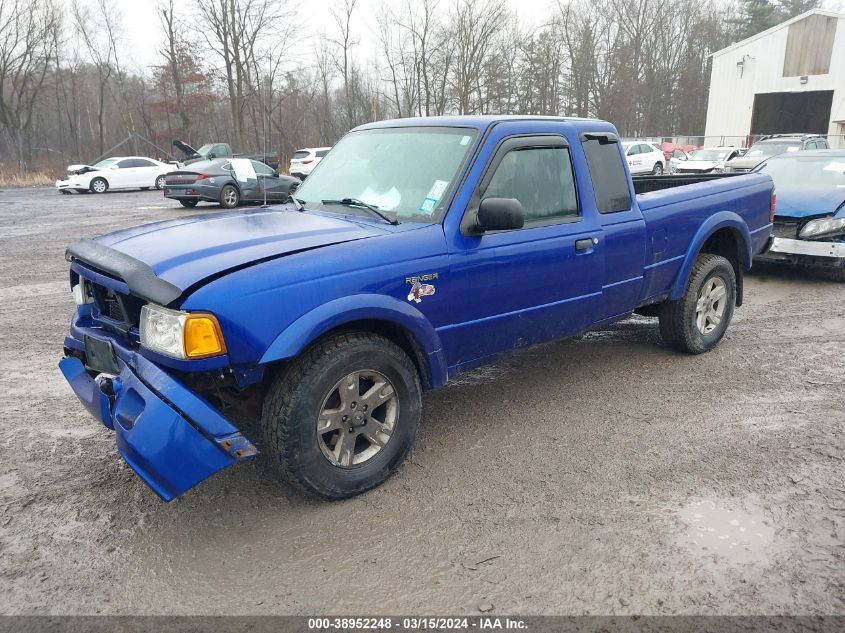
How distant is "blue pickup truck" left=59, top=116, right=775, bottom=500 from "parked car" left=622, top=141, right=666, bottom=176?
24274mm

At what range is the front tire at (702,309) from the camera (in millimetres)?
5262

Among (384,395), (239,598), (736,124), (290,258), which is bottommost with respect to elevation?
(239,598)

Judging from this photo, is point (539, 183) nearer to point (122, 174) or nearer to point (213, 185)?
point (213, 185)

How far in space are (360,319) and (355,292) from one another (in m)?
0.16

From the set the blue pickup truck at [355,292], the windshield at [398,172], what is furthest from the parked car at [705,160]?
the windshield at [398,172]

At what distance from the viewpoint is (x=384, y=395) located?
3.34m

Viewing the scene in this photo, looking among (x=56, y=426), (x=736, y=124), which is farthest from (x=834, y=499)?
(x=736, y=124)

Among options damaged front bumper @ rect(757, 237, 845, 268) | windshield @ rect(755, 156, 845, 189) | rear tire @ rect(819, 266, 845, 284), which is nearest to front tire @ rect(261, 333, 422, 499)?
damaged front bumper @ rect(757, 237, 845, 268)

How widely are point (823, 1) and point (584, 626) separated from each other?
7515 centimetres

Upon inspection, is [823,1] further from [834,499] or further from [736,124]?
[834,499]

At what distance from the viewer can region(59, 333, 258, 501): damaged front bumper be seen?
8.82 ft

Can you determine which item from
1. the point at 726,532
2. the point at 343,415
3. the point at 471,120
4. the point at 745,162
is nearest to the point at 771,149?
the point at 745,162

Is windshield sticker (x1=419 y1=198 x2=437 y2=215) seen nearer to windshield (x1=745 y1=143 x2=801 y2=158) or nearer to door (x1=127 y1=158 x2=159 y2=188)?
windshield (x1=745 y1=143 x2=801 y2=158)

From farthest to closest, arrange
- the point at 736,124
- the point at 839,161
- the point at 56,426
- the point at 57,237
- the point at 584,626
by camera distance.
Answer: the point at 736,124
the point at 57,237
the point at 839,161
the point at 56,426
the point at 584,626
